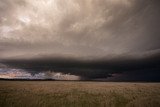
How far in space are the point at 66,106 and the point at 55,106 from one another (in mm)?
977

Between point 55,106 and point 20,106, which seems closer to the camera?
point 20,106

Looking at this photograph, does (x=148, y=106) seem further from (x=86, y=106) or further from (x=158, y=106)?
(x=86, y=106)

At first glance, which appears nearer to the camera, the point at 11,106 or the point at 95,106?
the point at 11,106

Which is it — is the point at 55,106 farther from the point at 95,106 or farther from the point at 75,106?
the point at 95,106

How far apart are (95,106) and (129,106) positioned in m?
3.04

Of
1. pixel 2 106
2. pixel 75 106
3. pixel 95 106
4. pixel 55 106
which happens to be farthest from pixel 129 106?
pixel 2 106

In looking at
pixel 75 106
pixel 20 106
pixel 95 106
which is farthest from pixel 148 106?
pixel 20 106

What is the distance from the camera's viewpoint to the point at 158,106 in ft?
47.2

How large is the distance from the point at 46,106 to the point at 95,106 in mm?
4358

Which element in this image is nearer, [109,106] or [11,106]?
[11,106]

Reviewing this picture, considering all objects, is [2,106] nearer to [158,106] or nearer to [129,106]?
[129,106]

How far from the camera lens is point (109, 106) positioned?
14.6 metres

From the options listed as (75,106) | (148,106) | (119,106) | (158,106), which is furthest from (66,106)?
(158,106)

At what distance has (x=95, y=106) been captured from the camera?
14.9 metres
